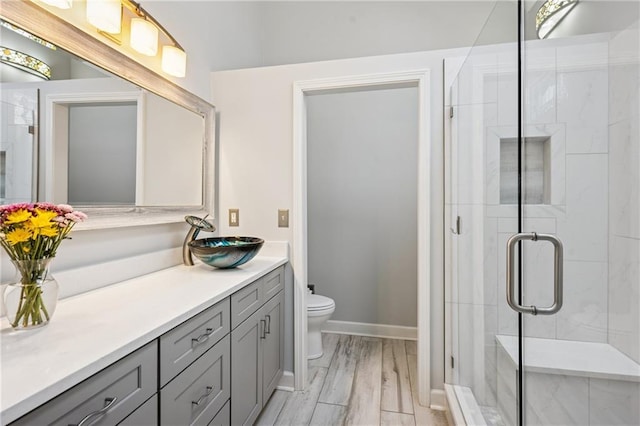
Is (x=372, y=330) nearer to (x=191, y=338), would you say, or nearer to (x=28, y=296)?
(x=191, y=338)

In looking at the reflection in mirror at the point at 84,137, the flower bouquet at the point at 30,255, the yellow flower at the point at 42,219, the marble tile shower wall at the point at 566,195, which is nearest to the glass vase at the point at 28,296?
the flower bouquet at the point at 30,255

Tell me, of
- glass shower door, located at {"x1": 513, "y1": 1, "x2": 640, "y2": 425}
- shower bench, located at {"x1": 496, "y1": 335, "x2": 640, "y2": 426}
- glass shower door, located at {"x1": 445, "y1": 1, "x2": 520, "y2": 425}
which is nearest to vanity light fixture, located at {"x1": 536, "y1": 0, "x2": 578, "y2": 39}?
glass shower door, located at {"x1": 513, "y1": 1, "x2": 640, "y2": 425}

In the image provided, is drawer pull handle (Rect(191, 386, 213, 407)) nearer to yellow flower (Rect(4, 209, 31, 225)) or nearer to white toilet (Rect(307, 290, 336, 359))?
yellow flower (Rect(4, 209, 31, 225))

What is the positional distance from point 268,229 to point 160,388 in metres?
1.26

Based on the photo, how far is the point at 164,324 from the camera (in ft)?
3.12

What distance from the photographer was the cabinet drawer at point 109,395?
25.6 inches

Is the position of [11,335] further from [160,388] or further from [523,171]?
[523,171]

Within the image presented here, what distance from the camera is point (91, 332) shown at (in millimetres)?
878

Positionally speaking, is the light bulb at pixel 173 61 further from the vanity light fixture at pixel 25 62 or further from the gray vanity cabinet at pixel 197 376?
Result: the gray vanity cabinet at pixel 197 376

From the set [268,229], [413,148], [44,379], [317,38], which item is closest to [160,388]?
[44,379]

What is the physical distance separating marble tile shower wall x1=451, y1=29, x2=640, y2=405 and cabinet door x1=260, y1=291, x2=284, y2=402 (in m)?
1.08

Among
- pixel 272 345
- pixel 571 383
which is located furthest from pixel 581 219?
pixel 272 345

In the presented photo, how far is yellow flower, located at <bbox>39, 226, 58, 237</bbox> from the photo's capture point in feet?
2.83

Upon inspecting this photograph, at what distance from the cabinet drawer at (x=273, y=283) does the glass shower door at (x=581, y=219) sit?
1.20 m
